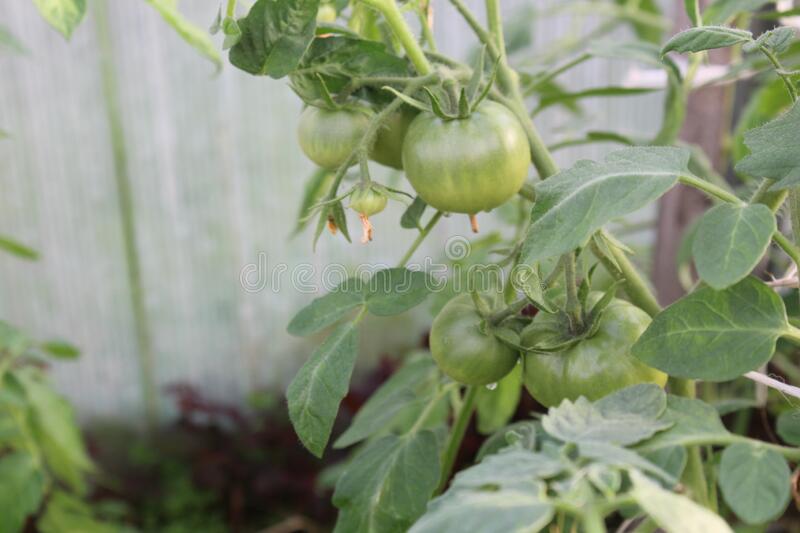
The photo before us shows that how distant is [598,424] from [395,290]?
0.20 metres

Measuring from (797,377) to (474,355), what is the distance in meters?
0.67

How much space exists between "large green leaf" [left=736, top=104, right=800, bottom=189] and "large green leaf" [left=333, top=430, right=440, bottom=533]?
28 cm

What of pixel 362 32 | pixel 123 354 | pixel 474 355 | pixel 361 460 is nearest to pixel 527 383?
pixel 474 355

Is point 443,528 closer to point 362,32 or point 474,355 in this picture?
point 474,355

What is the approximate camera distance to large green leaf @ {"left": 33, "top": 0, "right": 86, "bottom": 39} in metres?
0.49

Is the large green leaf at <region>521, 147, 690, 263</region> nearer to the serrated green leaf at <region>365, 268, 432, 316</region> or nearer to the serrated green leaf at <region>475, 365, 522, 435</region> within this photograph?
the serrated green leaf at <region>365, 268, 432, 316</region>

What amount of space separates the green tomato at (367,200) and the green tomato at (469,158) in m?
0.03

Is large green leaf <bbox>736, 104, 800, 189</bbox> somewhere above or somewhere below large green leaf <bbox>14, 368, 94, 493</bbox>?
above

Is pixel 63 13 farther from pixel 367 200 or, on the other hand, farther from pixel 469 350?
pixel 469 350

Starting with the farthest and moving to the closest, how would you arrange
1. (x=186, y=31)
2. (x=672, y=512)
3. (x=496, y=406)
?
(x=496, y=406) < (x=186, y=31) < (x=672, y=512)

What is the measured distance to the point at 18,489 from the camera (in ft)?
3.28

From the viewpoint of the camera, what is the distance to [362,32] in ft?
1.93

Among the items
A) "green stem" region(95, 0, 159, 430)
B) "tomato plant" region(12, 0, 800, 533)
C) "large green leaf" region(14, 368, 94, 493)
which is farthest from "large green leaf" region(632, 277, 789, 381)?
"green stem" region(95, 0, 159, 430)

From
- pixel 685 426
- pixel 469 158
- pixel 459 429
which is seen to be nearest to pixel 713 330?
pixel 685 426
